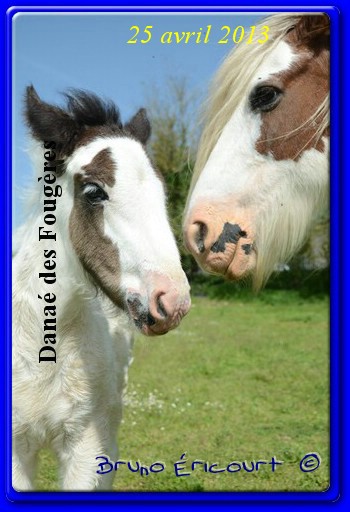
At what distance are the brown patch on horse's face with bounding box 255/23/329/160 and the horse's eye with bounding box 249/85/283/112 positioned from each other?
0.04 feet

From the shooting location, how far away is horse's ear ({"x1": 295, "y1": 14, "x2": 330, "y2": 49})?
200cm

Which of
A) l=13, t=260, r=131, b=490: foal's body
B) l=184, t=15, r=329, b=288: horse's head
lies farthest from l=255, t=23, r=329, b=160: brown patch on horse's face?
l=13, t=260, r=131, b=490: foal's body

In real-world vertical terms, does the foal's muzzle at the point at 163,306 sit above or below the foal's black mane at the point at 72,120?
below

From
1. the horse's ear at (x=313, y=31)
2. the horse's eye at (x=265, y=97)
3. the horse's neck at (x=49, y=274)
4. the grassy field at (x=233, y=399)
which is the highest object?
the horse's ear at (x=313, y=31)

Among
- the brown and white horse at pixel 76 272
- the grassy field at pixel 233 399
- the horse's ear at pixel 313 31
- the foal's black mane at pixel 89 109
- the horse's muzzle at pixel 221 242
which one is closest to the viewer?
the horse's muzzle at pixel 221 242

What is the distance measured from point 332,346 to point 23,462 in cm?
123

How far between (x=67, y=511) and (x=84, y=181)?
119cm

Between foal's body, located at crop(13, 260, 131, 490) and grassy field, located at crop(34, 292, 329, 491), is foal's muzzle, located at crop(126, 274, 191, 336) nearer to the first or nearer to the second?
foal's body, located at crop(13, 260, 131, 490)

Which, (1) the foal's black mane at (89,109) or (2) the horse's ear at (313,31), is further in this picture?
(1) the foal's black mane at (89,109)

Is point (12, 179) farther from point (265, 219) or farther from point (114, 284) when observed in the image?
point (265, 219)

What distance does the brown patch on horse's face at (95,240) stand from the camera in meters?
2.13

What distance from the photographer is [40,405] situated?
2.29m

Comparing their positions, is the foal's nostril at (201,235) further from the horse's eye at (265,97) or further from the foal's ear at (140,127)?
the foal's ear at (140,127)

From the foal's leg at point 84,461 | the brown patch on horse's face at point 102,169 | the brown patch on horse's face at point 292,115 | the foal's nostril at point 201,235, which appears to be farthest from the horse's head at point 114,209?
the foal's leg at point 84,461
